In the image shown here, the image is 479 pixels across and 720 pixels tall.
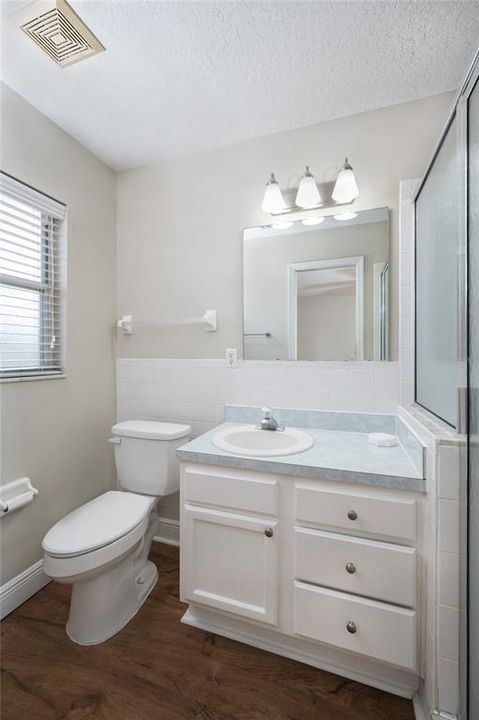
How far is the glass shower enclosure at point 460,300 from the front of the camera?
90 cm

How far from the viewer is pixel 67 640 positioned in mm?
1373

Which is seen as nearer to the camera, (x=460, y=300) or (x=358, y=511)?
(x=460, y=300)

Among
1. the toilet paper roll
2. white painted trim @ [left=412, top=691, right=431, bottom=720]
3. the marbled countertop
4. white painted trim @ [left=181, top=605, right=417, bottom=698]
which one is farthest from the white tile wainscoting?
white painted trim @ [left=412, top=691, right=431, bottom=720]

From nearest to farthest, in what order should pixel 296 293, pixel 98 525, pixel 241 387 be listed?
pixel 98 525 → pixel 296 293 → pixel 241 387

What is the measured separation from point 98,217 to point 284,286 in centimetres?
127

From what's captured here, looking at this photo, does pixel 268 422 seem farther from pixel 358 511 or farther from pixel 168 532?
pixel 168 532

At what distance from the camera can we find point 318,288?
67.7 inches

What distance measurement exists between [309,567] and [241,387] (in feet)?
3.10

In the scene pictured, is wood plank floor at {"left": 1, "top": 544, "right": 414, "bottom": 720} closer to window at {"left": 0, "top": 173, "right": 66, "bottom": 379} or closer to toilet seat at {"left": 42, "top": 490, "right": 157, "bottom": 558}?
toilet seat at {"left": 42, "top": 490, "right": 157, "bottom": 558}

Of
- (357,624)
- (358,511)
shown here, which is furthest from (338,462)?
(357,624)

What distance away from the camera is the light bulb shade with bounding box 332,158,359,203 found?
5.19ft

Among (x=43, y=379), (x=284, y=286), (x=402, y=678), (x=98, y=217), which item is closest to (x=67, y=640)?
(x=43, y=379)

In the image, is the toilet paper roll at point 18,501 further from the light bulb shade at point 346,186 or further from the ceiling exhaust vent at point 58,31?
the light bulb shade at point 346,186

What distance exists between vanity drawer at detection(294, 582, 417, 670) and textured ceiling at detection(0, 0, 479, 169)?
2.10 meters
